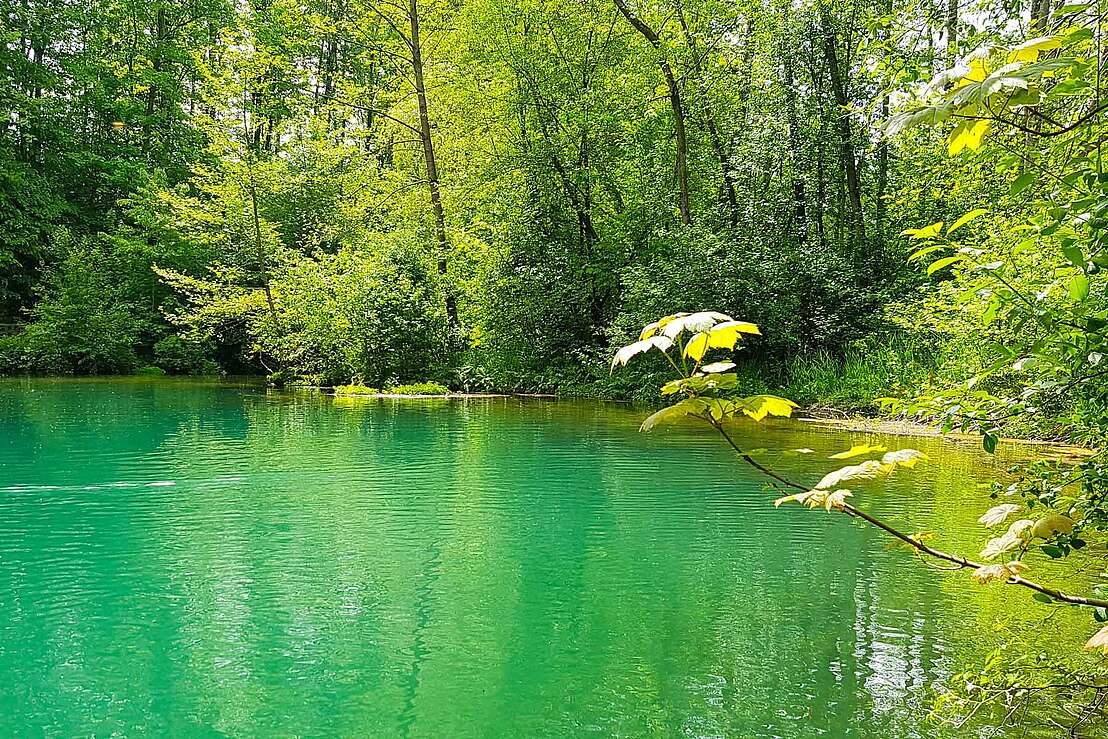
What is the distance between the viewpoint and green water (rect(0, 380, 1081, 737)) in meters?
2.50

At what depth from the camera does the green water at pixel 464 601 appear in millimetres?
2502

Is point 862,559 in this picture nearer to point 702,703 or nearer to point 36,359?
point 702,703

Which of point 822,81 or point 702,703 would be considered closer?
point 702,703

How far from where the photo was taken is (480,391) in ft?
55.3

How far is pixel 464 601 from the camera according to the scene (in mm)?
3557

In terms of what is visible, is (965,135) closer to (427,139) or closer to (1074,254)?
(1074,254)

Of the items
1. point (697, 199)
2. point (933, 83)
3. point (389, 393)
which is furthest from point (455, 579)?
point (697, 199)

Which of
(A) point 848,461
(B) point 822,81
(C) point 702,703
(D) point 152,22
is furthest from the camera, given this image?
(D) point 152,22

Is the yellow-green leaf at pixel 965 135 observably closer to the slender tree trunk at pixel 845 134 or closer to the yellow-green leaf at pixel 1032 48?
the yellow-green leaf at pixel 1032 48

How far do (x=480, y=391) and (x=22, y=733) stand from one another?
1453 cm

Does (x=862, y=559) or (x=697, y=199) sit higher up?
(x=697, y=199)

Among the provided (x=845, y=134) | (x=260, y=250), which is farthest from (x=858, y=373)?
(x=260, y=250)

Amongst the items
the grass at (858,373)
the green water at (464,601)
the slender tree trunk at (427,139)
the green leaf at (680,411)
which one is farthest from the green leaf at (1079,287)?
the slender tree trunk at (427,139)

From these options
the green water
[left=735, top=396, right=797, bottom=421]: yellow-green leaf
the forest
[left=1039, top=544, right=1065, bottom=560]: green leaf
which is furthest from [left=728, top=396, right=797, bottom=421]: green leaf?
the forest
